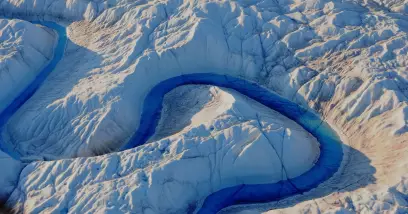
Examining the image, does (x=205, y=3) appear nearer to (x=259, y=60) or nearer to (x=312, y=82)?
(x=259, y=60)

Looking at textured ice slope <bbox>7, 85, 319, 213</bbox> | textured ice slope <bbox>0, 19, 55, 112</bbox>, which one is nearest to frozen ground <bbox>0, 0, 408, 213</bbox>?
textured ice slope <bbox>7, 85, 319, 213</bbox>

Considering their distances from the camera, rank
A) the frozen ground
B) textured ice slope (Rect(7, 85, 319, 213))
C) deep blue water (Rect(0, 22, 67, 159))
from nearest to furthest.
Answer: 1. textured ice slope (Rect(7, 85, 319, 213))
2. the frozen ground
3. deep blue water (Rect(0, 22, 67, 159))

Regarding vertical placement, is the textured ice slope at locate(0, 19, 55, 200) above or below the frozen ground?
above

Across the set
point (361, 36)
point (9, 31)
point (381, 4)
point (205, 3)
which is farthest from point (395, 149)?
point (9, 31)

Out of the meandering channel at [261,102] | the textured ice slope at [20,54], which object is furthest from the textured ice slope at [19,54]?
the meandering channel at [261,102]

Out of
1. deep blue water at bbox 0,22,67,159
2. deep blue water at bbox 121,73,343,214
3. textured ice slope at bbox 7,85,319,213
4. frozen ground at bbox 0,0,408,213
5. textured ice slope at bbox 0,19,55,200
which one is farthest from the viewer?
textured ice slope at bbox 0,19,55,200

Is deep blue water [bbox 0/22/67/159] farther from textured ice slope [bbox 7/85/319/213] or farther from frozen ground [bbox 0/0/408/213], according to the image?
textured ice slope [bbox 7/85/319/213]
